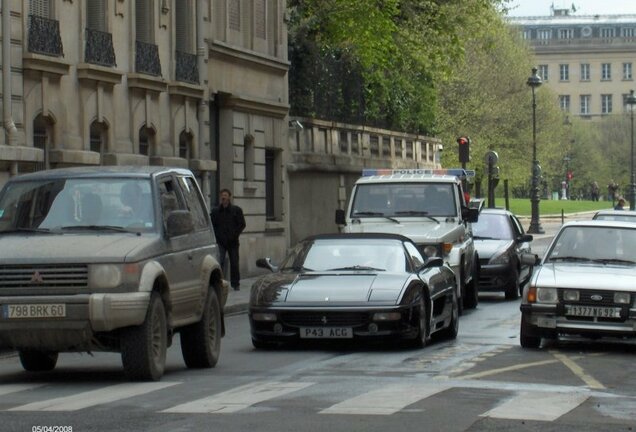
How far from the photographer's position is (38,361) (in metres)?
16.1

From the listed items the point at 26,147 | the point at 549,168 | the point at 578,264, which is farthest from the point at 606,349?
the point at 549,168

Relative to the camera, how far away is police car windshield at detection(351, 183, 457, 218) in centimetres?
2653

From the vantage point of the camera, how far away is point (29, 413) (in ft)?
38.8

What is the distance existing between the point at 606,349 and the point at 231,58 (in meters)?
20.4

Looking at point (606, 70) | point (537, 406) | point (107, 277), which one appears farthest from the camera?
point (606, 70)

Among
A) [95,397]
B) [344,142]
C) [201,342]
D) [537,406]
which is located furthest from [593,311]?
[344,142]

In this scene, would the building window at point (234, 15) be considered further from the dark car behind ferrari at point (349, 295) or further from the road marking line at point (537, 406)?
the road marking line at point (537, 406)

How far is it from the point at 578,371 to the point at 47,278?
17.1 ft

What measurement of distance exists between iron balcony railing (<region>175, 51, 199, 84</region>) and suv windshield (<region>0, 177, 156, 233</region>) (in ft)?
62.8

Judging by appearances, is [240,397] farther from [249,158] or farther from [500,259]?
[249,158]

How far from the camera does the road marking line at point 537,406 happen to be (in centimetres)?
1175

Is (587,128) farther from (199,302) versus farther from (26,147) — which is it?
(199,302)

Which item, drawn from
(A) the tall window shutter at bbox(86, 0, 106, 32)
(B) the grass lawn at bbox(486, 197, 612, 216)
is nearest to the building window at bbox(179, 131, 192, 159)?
(A) the tall window shutter at bbox(86, 0, 106, 32)

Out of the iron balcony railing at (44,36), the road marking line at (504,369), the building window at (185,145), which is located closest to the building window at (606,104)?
the building window at (185,145)
